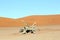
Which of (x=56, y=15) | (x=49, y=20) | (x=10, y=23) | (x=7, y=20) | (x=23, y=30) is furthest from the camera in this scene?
(x=56, y=15)

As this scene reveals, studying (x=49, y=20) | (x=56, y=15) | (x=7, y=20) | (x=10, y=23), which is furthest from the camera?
(x=56, y=15)

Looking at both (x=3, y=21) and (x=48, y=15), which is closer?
(x=3, y=21)

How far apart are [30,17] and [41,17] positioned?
12.7ft

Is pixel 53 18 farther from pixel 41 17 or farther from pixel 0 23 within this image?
pixel 0 23

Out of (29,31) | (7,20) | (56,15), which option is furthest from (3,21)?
(29,31)

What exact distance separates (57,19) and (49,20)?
254 cm

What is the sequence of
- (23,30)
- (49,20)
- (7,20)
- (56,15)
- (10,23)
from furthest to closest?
(56,15)
(49,20)
(7,20)
(10,23)
(23,30)

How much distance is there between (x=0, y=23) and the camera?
53.2 m

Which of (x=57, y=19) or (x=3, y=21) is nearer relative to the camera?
(x=3, y=21)

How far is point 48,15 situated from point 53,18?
4.09 meters

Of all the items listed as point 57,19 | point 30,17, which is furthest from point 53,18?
point 30,17

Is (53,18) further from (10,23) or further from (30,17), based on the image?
(10,23)

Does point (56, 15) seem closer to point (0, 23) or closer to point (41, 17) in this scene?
point (41, 17)

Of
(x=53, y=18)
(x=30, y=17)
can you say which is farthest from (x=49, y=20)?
(x=30, y=17)
